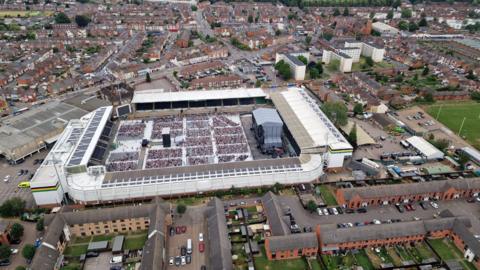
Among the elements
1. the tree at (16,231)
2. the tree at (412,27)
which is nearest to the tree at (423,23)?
the tree at (412,27)

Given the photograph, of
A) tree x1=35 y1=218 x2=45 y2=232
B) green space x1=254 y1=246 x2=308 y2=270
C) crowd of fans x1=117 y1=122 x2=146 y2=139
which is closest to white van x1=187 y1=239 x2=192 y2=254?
green space x1=254 y1=246 x2=308 y2=270

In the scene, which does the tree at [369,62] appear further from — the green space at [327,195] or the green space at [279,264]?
the green space at [279,264]

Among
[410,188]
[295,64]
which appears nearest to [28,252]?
[410,188]

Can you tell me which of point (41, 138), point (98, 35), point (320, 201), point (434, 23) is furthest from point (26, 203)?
point (434, 23)

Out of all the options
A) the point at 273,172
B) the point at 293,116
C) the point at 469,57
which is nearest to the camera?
the point at 273,172

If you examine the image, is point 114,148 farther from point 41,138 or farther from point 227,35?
point 227,35

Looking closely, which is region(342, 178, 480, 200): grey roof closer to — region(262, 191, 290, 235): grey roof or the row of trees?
region(262, 191, 290, 235): grey roof

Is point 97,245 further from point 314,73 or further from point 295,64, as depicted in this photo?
point 314,73
